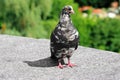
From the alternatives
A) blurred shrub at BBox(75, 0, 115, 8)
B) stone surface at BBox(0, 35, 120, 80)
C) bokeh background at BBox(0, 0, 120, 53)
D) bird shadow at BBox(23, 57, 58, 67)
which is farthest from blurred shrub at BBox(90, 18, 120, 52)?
blurred shrub at BBox(75, 0, 115, 8)

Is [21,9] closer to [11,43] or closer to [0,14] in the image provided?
[0,14]

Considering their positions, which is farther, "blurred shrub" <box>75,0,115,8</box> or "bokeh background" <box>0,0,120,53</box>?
"blurred shrub" <box>75,0,115,8</box>

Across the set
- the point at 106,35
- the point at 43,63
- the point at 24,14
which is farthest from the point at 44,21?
the point at 43,63

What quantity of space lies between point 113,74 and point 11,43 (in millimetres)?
2318

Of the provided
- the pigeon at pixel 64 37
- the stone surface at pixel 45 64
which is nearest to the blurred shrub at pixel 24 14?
the stone surface at pixel 45 64

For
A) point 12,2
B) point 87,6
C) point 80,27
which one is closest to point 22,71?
point 80,27

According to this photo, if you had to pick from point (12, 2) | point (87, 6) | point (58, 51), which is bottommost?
point (87, 6)

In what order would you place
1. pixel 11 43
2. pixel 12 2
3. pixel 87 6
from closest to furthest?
pixel 11 43, pixel 12 2, pixel 87 6

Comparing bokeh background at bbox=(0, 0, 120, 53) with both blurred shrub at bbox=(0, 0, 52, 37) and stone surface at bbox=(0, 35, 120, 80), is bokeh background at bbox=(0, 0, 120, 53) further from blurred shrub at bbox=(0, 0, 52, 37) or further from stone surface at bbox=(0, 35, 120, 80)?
stone surface at bbox=(0, 35, 120, 80)

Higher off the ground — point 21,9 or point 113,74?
point 113,74

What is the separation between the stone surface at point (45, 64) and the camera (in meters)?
5.66

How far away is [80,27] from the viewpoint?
1207 cm

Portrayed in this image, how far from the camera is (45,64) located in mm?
6184

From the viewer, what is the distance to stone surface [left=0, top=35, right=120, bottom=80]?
18.6 ft
